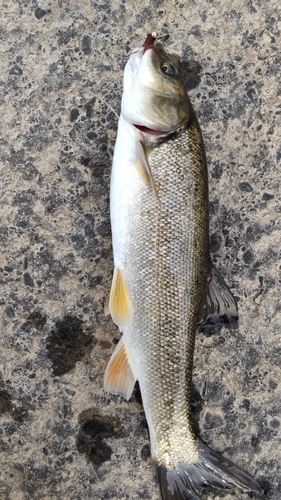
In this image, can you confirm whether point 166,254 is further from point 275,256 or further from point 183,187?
point 275,256

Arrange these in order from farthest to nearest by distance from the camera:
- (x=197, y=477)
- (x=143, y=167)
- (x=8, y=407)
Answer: (x=8, y=407) < (x=197, y=477) < (x=143, y=167)

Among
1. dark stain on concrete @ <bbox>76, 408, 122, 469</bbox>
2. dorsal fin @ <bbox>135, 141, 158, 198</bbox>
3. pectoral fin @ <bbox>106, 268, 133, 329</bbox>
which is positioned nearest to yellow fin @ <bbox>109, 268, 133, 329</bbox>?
pectoral fin @ <bbox>106, 268, 133, 329</bbox>

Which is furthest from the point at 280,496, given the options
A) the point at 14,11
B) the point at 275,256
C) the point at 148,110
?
the point at 14,11

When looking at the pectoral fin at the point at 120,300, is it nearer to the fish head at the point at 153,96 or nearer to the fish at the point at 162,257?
the fish at the point at 162,257

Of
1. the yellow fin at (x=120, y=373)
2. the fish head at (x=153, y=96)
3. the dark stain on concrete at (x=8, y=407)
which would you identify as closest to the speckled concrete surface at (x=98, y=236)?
the dark stain on concrete at (x=8, y=407)

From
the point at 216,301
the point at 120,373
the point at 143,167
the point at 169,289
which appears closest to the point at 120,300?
the point at 169,289

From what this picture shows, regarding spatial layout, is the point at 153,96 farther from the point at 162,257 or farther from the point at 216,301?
the point at 216,301

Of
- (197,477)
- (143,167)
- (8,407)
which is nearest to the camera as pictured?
(143,167)
